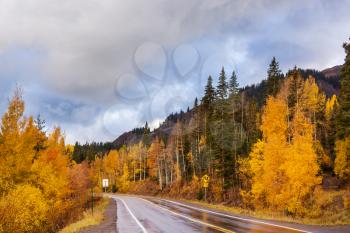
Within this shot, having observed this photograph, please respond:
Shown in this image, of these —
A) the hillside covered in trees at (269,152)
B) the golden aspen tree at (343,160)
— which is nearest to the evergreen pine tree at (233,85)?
the hillside covered in trees at (269,152)

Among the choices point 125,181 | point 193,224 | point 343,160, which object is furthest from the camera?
point 125,181

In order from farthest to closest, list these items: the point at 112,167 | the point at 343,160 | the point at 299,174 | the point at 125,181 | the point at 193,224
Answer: the point at 112,167 → the point at 125,181 → the point at 343,160 → the point at 299,174 → the point at 193,224

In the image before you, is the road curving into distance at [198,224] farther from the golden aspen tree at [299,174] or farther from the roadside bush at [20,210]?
the golden aspen tree at [299,174]

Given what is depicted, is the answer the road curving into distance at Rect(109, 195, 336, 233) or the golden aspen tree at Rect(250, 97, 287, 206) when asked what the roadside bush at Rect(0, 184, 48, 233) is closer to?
the road curving into distance at Rect(109, 195, 336, 233)

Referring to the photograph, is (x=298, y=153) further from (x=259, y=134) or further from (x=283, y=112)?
(x=259, y=134)

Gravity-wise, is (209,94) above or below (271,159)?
above

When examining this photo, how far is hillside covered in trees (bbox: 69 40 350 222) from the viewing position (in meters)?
32.7

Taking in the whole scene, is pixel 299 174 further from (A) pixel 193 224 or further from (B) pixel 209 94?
Answer: (B) pixel 209 94

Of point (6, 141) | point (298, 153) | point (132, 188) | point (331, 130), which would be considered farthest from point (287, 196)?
point (132, 188)

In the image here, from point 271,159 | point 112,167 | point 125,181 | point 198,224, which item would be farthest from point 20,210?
point 112,167

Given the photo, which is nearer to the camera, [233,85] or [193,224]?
[193,224]

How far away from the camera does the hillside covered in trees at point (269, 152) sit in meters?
32.7

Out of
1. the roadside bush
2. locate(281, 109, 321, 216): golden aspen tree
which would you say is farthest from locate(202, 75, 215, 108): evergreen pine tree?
the roadside bush

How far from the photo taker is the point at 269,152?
3497 centimetres
